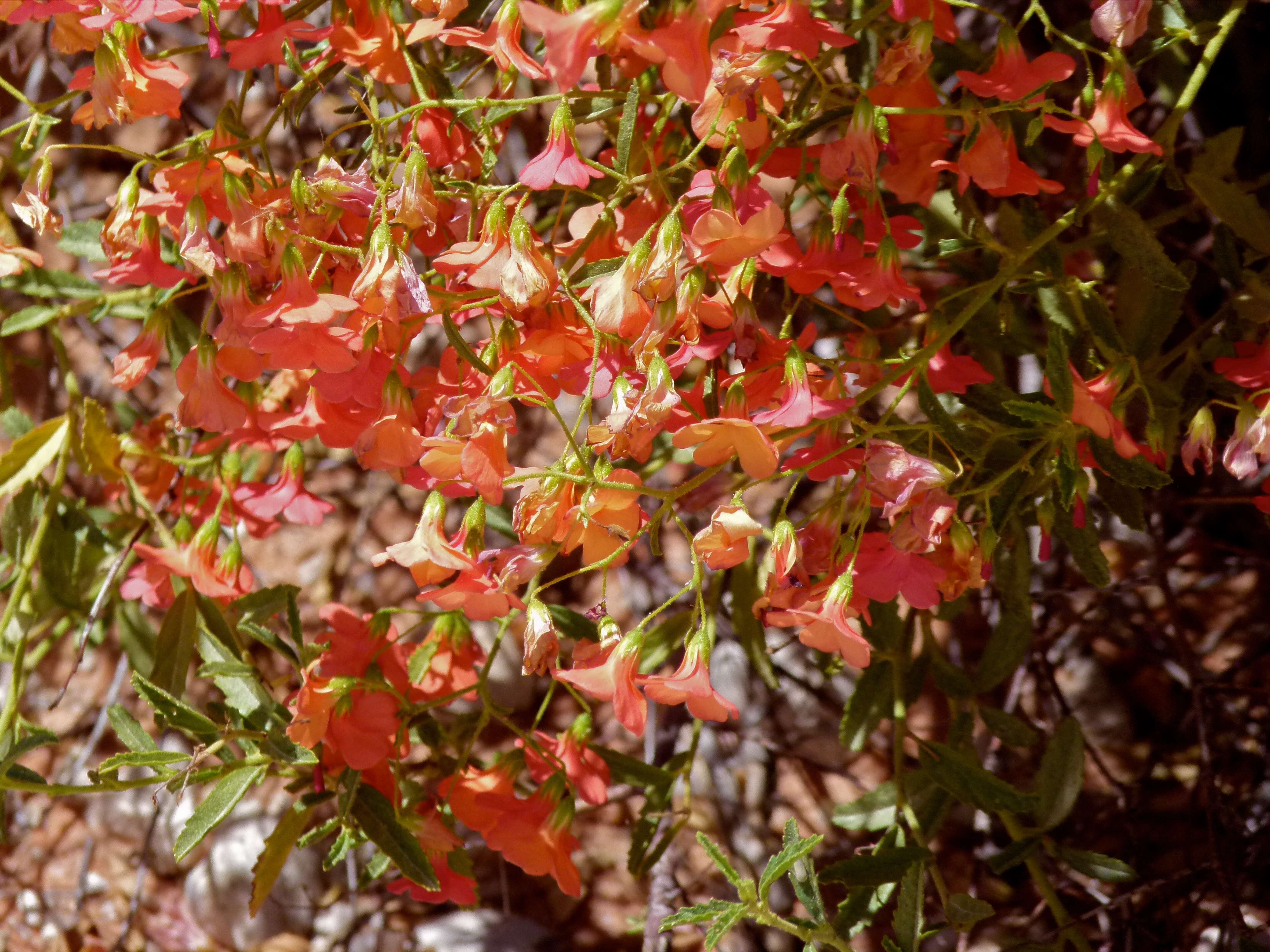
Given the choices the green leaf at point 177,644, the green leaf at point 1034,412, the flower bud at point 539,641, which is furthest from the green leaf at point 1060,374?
the green leaf at point 177,644

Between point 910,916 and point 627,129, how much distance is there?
1.85 feet

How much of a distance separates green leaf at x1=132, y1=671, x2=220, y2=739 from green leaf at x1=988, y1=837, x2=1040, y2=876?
579 millimetres

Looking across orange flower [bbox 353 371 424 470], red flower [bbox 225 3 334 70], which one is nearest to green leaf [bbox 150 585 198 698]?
orange flower [bbox 353 371 424 470]

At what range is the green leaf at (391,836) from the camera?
724mm

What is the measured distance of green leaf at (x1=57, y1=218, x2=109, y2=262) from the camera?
96 cm

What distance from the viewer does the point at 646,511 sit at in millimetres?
1167

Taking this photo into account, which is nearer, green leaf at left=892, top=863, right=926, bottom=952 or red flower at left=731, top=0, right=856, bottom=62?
red flower at left=731, top=0, right=856, bottom=62

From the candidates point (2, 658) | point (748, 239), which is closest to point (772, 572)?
point (748, 239)

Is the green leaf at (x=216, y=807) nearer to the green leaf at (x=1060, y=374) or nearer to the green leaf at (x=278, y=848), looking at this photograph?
the green leaf at (x=278, y=848)

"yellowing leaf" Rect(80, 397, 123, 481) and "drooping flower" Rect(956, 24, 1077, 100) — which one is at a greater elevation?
"drooping flower" Rect(956, 24, 1077, 100)

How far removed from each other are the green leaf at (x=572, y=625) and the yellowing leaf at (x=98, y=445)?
0.42m

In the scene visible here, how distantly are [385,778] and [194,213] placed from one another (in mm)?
441

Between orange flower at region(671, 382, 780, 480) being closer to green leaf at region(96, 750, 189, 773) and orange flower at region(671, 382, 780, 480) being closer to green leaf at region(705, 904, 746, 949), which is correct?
green leaf at region(705, 904, 746, 949)

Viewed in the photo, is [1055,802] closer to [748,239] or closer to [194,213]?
[748,239]
